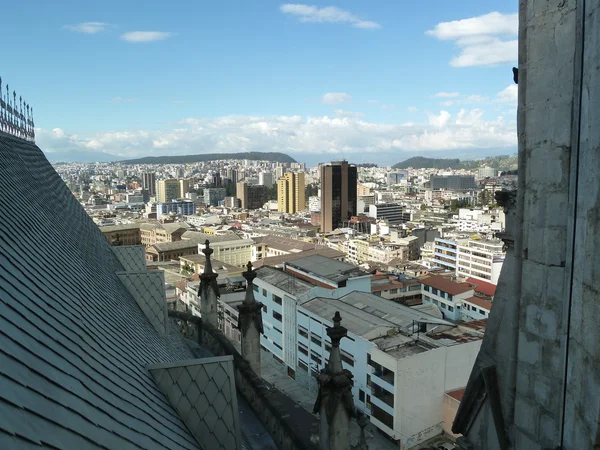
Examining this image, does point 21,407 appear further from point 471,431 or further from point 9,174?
point 9,174

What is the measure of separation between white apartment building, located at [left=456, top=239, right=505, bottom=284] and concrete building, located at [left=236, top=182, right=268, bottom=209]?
127 m

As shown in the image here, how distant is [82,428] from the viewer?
147 inches

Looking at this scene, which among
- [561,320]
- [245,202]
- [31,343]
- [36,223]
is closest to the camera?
[561,320]

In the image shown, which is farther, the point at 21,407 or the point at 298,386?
the point at 298,386

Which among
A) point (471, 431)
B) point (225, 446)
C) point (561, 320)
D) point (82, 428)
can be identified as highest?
point (561, 320)

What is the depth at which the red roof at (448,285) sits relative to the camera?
51166 millimetres

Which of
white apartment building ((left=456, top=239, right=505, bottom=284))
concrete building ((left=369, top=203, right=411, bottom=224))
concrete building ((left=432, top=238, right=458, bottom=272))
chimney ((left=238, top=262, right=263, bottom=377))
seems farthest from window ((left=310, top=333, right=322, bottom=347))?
concrete building ((left=369, top=203, right=411, bottom=224))

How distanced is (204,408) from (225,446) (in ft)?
1.72

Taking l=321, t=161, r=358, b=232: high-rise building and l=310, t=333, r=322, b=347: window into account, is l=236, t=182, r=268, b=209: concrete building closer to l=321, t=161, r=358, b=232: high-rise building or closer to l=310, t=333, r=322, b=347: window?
l=321, t=161, r=358, b=232: high-rise building

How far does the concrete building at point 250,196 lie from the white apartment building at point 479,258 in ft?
418

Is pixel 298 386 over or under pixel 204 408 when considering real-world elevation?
under

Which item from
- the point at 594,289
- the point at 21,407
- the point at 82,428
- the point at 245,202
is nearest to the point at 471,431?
the point at 594,289

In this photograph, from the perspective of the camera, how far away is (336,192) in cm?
12338

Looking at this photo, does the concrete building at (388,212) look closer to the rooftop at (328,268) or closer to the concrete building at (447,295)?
the concrete building at (447,295)
